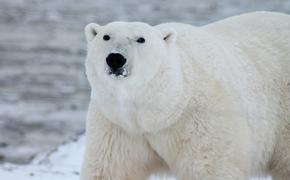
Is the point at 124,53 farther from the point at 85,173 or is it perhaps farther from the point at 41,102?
the point at 41,102

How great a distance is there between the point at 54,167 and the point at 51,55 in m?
6.00

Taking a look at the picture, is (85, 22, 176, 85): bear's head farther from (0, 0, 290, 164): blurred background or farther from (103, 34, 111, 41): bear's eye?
(0, 0, 290, 164): blurred background

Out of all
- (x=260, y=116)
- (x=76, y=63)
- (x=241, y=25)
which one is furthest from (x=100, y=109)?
(x=76, y=63)

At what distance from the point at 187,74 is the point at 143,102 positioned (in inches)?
14.7

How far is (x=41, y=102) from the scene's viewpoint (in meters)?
9.86

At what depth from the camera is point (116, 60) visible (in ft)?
11.9

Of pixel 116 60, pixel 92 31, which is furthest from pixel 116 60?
pixel 92 31

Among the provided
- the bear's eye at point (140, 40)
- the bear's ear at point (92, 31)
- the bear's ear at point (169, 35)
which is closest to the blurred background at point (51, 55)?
the bear's ear at point (92, 31)

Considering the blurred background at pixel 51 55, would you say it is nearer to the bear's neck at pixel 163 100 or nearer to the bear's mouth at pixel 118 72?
the bear's neck at pixel 163 100

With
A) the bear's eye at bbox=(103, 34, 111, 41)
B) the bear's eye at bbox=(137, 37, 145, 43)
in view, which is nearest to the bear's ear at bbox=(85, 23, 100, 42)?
the bear's eye at bbox=(103, 34, 111, 41)

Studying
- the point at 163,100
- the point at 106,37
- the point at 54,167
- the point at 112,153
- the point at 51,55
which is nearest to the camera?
the point at 106,37

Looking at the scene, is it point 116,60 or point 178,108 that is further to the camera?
point 178,108

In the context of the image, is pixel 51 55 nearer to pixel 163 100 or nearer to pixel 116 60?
pixel 163 100

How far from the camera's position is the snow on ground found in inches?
226
